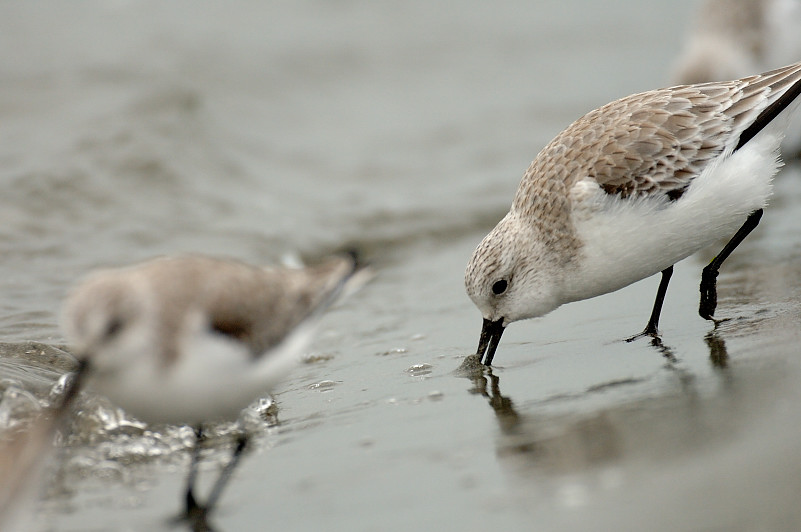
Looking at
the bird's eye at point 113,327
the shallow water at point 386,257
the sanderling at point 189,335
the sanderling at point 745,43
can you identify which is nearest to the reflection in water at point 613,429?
the shallow water at point 386,257

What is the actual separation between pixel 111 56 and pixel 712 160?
11.8 meters

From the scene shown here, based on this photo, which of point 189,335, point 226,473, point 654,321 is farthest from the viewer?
point 654,321

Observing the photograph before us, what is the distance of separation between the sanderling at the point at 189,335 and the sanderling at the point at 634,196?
1.83 meters

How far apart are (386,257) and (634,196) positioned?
499 cm

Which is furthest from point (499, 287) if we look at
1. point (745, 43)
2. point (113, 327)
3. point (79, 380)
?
point (745, 43)

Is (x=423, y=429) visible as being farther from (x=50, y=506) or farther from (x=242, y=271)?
(x=50, y=506)

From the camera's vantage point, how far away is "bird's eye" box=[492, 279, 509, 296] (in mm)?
6086

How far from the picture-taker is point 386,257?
10484mm

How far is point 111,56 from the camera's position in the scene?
15359mm

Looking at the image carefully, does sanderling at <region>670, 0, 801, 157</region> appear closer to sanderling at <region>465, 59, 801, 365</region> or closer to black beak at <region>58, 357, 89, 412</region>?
sanderling at <region>465, 59, 801, 365</region>

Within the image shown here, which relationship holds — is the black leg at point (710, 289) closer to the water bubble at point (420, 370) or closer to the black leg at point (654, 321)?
the black leg at point (654, 321)

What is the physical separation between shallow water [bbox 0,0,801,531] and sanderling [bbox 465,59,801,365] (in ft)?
1.57

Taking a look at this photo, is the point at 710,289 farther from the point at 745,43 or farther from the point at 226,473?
the point at 745,43

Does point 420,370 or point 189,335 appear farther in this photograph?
point 420,370
